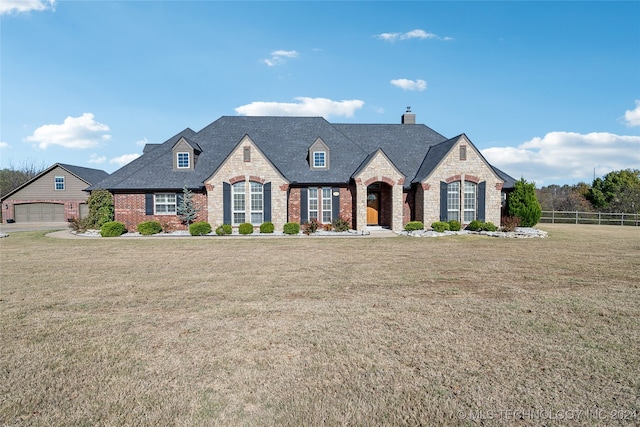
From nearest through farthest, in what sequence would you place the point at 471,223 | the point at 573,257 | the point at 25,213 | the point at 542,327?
the point at 542,327 < the point at 573,257 < the point at 471,223 < the point at 25,213

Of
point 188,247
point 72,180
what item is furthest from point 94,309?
point 72,180

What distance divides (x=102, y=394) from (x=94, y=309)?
11.9 feet

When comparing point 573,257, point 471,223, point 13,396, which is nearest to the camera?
point 13,396

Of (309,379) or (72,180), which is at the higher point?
(72,180)

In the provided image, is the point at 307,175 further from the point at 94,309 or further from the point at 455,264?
the point at 94,309

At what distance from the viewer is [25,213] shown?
38.8m

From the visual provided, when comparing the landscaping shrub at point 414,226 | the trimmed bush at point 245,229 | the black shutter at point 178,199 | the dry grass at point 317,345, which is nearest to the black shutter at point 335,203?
the landscaping shrub at point 414,226

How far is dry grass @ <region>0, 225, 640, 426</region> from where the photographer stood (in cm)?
380

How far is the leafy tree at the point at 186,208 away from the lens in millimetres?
23219

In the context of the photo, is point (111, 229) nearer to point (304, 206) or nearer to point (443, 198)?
point (304, 206)

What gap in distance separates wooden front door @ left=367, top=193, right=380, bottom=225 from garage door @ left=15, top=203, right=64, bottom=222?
34019 mm

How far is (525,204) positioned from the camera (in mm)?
25359

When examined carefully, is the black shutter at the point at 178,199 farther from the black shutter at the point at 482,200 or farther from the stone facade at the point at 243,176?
the black shutter at the point at 482,200

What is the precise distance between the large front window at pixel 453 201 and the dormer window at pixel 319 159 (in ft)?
27.8
